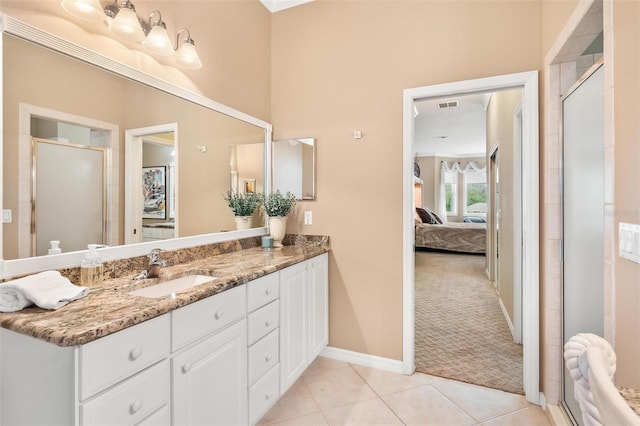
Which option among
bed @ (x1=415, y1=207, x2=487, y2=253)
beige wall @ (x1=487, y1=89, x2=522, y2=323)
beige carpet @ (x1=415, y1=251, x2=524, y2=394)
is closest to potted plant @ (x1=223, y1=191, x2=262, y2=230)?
beige carpet @ (x1=415, y1=251, x2=524, y2=394)

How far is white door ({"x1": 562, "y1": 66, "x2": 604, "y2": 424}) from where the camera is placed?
1.43m

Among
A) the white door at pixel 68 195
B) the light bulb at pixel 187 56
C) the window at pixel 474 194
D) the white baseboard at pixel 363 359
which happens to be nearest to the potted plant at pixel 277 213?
the white baseboard at pixel 363 359

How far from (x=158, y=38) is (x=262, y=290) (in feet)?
4.82

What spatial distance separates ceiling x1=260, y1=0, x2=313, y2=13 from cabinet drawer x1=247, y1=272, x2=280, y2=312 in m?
2.29

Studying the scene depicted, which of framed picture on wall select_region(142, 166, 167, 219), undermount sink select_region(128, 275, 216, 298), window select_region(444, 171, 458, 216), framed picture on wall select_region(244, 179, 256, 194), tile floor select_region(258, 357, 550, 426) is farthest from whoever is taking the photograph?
window select_region(444, 171, 458, 216)

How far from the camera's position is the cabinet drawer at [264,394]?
5.51 ft

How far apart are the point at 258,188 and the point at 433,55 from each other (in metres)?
1.64

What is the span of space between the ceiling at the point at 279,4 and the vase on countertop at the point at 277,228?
1.81m

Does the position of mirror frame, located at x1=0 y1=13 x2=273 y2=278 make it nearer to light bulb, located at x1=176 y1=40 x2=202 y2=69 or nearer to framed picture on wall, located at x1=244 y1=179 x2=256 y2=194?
light bulb, located at x1=176 y1=40 x2=202 y2=69

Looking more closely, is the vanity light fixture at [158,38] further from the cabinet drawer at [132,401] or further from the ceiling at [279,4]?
the cabinet drawer at [132,401]

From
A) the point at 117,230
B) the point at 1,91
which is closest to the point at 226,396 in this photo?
the point at 117,230

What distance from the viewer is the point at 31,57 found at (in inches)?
52.4

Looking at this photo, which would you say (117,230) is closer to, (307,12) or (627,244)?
(627,244)

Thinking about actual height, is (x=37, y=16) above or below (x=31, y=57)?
above
